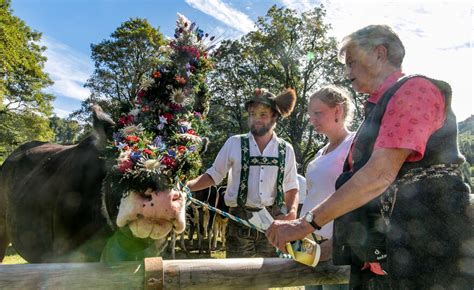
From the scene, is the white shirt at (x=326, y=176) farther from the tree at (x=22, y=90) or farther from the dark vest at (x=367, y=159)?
the tree at (x=22, y=90)

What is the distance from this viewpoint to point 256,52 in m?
26.5

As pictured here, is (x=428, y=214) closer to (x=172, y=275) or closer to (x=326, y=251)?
(x=326, y=251)

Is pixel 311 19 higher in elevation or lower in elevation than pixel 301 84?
higher

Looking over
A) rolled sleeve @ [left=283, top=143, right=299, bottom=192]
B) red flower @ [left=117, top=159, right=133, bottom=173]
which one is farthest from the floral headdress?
rolled sleeve @ [left=283, top=143, right=299, bottom=192]

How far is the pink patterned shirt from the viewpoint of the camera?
1562 mm

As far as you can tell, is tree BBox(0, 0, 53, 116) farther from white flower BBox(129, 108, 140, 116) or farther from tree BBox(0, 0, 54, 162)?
white flower BBox(129, 108, 140, 116)

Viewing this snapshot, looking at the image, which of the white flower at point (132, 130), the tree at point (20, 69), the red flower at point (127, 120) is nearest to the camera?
the white flower at point (132, 130)

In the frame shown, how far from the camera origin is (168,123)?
2.66 meters

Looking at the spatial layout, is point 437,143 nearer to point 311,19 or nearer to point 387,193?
point 387,193

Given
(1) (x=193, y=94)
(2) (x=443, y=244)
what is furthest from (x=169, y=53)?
(2) (x=443, y=244)

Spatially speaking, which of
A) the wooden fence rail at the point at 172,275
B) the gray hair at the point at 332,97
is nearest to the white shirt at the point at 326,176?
the gray hair at the point at 332,97

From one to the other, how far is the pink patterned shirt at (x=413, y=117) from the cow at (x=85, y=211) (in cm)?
122

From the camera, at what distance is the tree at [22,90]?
22016 mm

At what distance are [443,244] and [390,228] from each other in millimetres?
213
